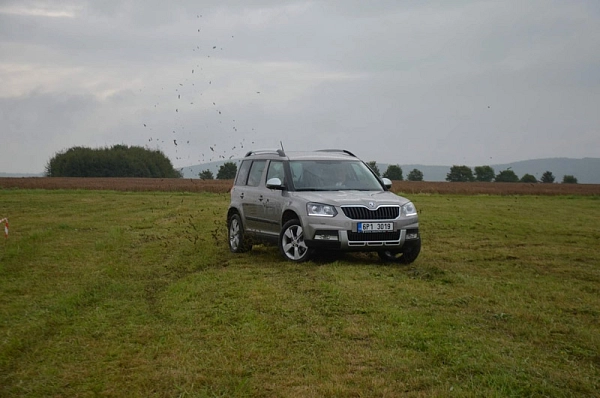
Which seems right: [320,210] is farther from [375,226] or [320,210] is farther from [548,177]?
[548,177]

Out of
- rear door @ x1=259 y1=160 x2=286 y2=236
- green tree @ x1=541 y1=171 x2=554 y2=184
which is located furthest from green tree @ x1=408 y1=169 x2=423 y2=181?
rear door @ x1=259 y1=160 x2=286 y2=236

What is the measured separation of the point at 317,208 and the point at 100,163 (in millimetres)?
83004

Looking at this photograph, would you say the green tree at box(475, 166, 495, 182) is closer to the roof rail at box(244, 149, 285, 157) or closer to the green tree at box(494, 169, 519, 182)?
the green tree at box(494, 169, 519, 182)

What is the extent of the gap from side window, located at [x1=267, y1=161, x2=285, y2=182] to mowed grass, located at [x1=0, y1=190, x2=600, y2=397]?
1.48 meters

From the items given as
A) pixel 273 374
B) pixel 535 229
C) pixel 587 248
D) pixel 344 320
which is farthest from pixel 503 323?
pixel 535 229

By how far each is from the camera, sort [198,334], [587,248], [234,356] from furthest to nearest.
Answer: [587,248] → [198,334] → [234,356]

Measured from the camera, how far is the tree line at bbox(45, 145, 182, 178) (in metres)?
90.7

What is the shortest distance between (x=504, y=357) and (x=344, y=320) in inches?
75.7

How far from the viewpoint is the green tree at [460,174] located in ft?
231

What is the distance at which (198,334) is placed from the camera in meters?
7.36

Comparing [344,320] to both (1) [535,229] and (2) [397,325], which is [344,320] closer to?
(2) [397,325]

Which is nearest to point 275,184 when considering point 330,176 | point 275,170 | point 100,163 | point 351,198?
point 275,170

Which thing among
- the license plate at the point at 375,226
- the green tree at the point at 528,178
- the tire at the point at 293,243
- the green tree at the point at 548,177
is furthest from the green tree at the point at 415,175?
the license plate at the point at 375,226

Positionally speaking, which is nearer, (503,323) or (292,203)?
(503,323)
